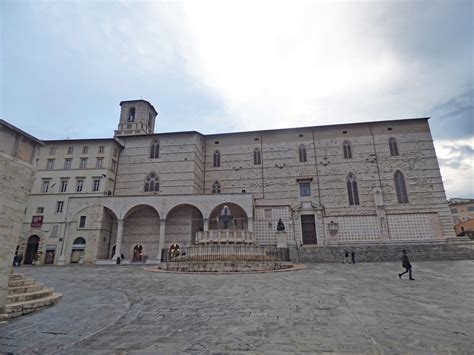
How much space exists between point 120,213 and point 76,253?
5.51 m

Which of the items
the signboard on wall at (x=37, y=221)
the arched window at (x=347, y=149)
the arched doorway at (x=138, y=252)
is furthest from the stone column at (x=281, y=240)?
the signboard on wall at (x=37, y=221)

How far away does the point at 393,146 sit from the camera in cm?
Answer: 2741

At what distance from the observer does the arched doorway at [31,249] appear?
25.0 m

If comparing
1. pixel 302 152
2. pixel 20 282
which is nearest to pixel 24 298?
pixel 20 282

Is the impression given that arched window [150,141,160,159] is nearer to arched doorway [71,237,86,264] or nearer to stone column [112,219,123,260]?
stone column [112,219,123,260]

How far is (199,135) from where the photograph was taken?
30.0m

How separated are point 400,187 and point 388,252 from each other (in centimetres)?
972

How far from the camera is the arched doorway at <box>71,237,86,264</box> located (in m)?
24.1

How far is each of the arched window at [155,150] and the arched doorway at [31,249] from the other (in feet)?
44.8

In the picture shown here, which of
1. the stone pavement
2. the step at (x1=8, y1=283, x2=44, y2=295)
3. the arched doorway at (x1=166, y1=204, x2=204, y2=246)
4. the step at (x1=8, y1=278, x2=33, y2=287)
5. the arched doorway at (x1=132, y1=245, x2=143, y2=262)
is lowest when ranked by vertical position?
the stone pavement

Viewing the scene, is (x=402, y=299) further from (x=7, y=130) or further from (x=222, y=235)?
(x=222, y=235)

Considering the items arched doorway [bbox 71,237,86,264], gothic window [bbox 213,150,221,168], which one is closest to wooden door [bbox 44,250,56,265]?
arched doorway [bbox 71,237,86,264]

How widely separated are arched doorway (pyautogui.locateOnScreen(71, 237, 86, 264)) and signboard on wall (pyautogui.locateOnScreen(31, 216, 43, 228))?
428 cm

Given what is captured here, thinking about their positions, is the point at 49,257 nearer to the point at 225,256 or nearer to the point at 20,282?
the point at 225,256
